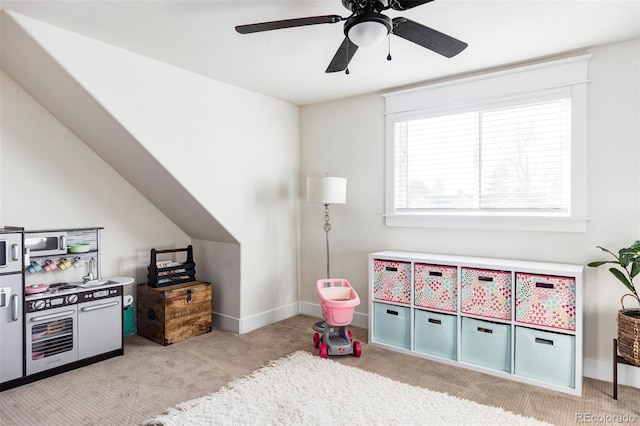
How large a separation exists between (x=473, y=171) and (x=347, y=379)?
6.76 feet

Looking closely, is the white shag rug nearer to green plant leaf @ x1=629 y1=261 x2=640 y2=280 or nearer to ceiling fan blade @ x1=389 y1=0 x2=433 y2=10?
green plant leaf @ x1=629 y1=261 x2=640 y2=280

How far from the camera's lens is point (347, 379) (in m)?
2.83

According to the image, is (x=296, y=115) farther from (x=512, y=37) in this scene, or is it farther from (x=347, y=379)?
(x=347, y=379)

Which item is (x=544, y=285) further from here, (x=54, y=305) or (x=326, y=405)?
(x=54, y=305)

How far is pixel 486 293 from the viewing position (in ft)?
9.86

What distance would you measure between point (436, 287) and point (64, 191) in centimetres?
334

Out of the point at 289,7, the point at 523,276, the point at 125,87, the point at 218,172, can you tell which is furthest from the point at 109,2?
the point at 523,276

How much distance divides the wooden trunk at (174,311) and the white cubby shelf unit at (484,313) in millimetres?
1646

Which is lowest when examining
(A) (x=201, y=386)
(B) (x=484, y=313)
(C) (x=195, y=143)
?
(A) (x=201, y=386)

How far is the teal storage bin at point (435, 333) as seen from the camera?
315 centimetres

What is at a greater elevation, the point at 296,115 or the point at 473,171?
the point at 296,115

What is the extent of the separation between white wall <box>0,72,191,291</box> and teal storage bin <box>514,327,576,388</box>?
349 cm

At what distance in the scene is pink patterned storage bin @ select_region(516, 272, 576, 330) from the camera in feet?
8.77

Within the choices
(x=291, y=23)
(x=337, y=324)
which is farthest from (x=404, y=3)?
(x=337, y=324)
